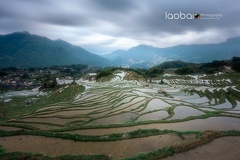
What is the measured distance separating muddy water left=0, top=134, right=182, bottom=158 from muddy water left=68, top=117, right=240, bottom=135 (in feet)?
8.86

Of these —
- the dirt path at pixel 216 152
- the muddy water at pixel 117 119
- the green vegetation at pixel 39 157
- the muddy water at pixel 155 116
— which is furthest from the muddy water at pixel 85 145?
the muddy water at pixel 117 119

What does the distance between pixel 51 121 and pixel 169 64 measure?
542 ft

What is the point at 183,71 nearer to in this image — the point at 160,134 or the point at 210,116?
the point at 210,116

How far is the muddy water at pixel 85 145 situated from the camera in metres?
11.7

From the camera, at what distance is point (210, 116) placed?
68.2 ft

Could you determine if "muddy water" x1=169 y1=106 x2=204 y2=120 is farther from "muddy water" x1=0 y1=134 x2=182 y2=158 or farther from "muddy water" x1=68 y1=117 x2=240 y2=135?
"muddy water" x1=0 y1=134 x2=182 y2=158

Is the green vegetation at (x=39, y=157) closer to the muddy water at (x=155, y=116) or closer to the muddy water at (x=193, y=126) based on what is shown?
the muddy water at (x=193, y=126)

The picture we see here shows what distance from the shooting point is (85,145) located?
41.5ft

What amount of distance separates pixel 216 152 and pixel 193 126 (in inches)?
243

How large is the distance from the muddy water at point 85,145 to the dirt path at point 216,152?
6.13ft

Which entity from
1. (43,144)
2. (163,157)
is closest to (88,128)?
(43,144)

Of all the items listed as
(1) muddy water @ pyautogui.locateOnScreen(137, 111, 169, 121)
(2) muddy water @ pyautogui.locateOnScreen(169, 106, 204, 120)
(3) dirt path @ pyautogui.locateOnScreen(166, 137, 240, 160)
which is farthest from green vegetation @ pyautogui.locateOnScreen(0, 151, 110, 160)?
(2) muddy water @ pyautogui.locateOnScreen(169, 106, 204, 120)

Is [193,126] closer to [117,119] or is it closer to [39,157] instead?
[117,119]

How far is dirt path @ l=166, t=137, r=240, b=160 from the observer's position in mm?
10508
